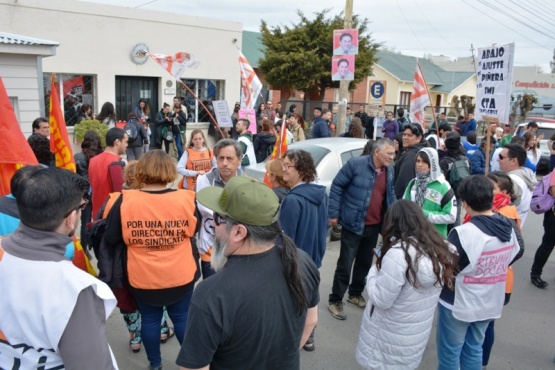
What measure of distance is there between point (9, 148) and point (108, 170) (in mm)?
1592

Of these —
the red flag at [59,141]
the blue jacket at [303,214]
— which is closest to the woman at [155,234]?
the blue jacket at [303,214]

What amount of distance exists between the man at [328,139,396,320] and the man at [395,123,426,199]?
128cm

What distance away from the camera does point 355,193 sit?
4742 mm

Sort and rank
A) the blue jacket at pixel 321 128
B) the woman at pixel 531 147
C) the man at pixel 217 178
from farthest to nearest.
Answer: the blue jacket at pixel 321 128, the woman at pixel 531 147, the man at pixel 217 178

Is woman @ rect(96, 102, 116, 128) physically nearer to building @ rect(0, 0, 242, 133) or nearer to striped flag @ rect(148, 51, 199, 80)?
striped flag @ rect(148, 51, 199, 80)

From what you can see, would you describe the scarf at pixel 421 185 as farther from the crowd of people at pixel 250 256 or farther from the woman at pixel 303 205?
the woman at pixel 303 205

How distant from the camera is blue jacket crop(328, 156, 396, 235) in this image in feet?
15.5

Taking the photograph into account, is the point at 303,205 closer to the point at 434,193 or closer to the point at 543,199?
the point at 434,193

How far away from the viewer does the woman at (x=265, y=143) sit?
31.6 ft

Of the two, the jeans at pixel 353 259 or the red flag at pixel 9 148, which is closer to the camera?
the red flag at pixel 9 148

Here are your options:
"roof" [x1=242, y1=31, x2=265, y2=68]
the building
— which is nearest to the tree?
"roof" [x1=242, y1=31, x2=265, y2=68]

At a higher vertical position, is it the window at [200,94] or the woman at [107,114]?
the window at [200,94]

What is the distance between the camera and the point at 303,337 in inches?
90.3

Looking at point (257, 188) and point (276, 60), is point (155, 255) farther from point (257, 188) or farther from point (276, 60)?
point (276, 60)
